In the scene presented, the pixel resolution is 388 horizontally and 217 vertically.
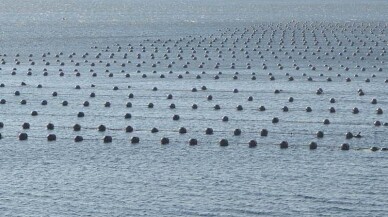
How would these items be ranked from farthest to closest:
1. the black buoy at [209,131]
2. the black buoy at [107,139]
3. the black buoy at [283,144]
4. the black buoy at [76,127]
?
the black buoy at [76,127] → the black buoy at [209,131] → the black buoy at [107,139] → the black buoy at [283,144]

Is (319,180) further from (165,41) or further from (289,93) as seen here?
(165,41)

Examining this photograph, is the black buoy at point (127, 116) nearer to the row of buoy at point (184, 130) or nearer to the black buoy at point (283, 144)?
the row of buoy at point (184, 130)

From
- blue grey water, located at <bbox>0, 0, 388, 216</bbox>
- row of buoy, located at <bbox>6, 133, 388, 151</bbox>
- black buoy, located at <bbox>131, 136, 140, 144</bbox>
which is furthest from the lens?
black buoy, located at <bbox>131, 136, 140, 144</bbox>

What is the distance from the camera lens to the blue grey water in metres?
24.7

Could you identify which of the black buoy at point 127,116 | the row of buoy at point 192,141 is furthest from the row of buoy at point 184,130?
the black buoy at point 127,116

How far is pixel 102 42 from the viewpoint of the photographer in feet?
257

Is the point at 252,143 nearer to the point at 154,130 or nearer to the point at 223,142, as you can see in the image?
the point at 223,142

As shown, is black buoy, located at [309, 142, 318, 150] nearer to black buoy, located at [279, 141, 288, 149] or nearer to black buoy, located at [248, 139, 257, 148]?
black buoy, located at [279, 141, 288, 149]

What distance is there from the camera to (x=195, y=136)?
33.3 meters

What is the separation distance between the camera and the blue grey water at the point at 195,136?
24672mm

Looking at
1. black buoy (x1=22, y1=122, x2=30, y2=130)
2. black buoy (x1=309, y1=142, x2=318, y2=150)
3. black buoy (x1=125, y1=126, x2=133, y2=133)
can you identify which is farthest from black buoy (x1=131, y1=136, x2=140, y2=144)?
black buoy (x1=309, y1=142, x2=318, y2=150)

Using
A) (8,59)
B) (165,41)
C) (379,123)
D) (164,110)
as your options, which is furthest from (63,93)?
(165,41)

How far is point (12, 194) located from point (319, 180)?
6797mm

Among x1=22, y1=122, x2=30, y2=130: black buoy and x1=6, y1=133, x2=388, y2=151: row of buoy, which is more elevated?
x1=22, y1=122, x2=30, y2=130: black buoy
